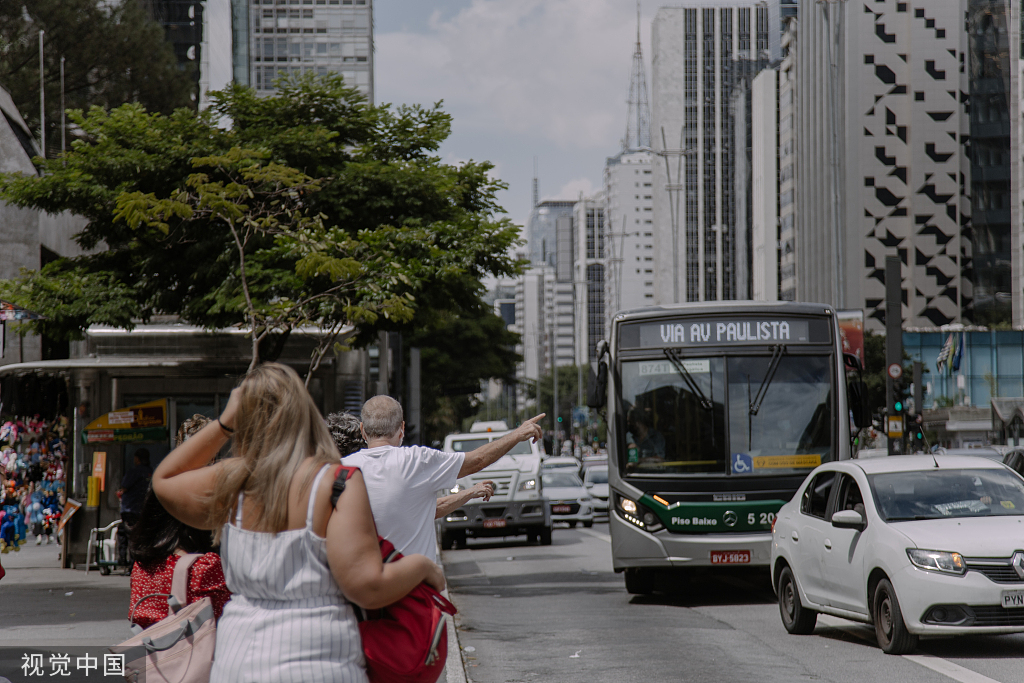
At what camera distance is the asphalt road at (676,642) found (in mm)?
8484

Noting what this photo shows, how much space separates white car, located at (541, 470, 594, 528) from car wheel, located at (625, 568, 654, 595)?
16228 mm

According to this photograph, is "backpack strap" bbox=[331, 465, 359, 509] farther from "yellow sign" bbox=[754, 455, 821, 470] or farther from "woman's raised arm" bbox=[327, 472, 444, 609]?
"yellow sign" bbox=[754, 455, 821, 470]

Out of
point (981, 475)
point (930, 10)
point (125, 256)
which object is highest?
point (930, 10)

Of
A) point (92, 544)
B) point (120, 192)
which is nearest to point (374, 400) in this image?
point (120, 192)

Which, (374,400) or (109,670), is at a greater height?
(374,400)

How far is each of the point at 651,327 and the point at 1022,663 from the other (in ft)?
20.4

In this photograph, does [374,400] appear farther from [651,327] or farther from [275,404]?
[651,327]

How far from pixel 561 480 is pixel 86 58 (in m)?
17.9

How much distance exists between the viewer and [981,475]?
9773 mm

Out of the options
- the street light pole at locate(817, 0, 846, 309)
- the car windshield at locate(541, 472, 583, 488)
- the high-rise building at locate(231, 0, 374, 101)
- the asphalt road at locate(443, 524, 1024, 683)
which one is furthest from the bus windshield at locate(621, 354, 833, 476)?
the street light pole at locate(817, 0, 846, 309)

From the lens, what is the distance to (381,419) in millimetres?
5188

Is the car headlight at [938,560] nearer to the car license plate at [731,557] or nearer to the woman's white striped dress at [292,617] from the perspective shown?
the car license plate at [731,557]

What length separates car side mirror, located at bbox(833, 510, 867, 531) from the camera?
Result: 935 cm

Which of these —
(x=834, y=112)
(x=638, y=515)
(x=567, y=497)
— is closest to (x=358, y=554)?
(x=638, y=515)
